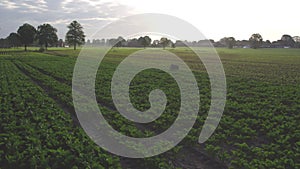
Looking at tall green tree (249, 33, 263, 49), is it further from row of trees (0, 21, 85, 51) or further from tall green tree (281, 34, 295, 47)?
row of trees (0, 21, 85, 51)

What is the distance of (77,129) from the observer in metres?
9.21

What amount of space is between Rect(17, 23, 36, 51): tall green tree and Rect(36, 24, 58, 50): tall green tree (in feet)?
13.9

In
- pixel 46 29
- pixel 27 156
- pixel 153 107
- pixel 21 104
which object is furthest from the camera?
pixel 46 29

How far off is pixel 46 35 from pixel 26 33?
804 centimetres

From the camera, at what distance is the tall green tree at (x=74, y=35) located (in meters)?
107

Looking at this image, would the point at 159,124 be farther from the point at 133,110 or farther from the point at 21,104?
the point at 21,104

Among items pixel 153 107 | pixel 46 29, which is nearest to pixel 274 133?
pixel 153 107

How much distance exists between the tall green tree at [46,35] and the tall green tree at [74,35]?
5.66 m

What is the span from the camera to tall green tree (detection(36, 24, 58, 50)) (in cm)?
10106

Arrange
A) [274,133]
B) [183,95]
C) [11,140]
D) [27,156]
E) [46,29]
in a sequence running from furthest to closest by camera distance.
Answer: [46,29]
[183,95]
[274,133]
[11,140]
[27,156]

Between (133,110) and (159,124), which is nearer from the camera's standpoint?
(159,124)

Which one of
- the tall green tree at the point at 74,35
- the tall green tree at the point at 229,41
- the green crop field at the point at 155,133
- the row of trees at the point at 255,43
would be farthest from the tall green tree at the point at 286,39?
the green crop field at the point at 155,133

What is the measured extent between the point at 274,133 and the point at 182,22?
258 inches

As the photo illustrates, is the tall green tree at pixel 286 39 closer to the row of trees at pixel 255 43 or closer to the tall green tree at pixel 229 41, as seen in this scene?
the row of trees at pixel 255 43
